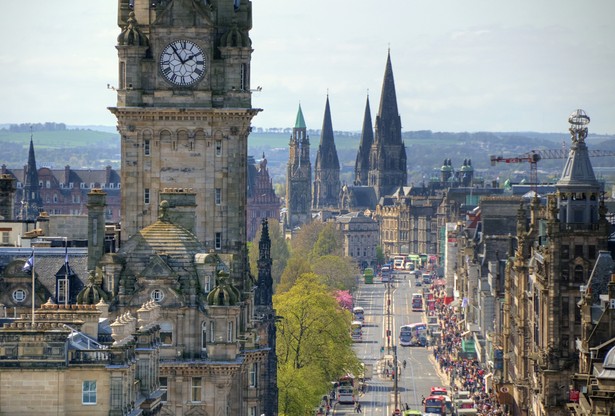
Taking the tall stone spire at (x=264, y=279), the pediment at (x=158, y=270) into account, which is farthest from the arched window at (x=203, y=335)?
the tall stone spire at (x=264, y=279)

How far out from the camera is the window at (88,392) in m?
79.9

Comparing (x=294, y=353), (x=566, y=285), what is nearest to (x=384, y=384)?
(x=294, y=353)

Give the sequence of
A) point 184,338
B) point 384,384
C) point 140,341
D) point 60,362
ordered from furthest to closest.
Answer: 1. point 384,384
2. point 184,338
3. point 140,341
4. point 60,362

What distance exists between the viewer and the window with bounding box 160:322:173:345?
103 meters

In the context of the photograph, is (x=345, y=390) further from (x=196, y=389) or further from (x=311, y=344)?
(x=196, y=389)

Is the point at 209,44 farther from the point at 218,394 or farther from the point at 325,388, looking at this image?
the point at 325,388

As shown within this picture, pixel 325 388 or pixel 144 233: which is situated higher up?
pixel 144 233

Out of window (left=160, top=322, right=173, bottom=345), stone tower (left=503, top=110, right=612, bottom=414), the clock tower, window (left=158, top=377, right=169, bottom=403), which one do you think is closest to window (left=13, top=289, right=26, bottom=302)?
the clock tower

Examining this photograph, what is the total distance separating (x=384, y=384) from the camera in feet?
656

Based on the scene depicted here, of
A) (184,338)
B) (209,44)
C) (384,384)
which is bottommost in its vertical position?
(384,384)

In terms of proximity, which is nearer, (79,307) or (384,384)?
(79,307)

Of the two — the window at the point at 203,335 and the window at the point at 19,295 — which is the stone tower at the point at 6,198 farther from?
the window at the point at 203,335

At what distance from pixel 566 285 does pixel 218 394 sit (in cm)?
3089

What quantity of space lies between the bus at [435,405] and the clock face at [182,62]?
2200 inches
